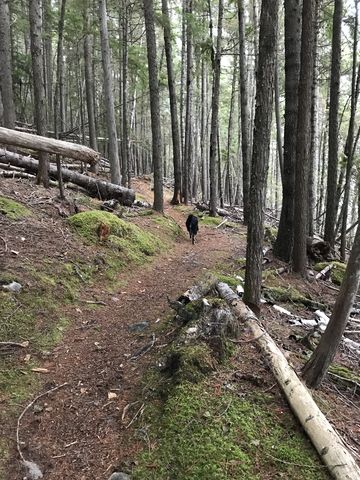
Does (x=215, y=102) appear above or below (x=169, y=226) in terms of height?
above

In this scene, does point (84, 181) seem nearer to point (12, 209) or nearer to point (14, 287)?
point (12, 209)

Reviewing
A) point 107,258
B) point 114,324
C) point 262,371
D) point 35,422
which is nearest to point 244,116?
point 107,258

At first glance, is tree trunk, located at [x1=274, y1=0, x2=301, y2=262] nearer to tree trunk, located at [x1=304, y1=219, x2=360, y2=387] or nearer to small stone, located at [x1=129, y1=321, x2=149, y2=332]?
small stone, located at [x1=129, y1=321, x2=149, y2=332]

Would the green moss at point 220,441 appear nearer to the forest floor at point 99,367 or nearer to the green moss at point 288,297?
the forest floor at point 99,367

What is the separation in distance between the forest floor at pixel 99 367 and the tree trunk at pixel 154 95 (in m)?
5.67

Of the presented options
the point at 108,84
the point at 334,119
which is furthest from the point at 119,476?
the point at 108,84

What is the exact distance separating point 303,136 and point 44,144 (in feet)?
17.3

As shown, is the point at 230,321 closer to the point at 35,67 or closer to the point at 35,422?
the point at 35,422

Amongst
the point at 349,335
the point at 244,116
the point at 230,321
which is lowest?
the point at 349,335

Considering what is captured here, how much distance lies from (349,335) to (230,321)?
3092 millimetres

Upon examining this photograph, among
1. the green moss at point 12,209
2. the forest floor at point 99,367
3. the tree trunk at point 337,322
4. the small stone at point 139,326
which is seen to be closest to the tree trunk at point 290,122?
the forest floor at point 99,367

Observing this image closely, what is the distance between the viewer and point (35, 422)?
3662 mm

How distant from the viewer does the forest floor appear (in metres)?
3.22

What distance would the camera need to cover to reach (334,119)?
11.2 metres
